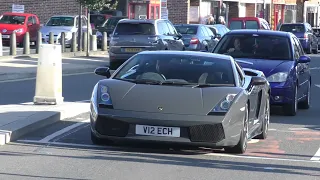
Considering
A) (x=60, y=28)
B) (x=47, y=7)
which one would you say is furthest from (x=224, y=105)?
(x=47, y=7)

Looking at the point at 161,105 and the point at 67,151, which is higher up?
the point at 161,105

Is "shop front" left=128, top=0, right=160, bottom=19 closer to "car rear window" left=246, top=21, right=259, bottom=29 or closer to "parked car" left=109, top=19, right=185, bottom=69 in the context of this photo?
"car rear window" left=246, top=21, right=259, bottom=29

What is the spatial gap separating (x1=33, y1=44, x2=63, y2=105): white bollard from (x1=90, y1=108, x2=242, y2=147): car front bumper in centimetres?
446

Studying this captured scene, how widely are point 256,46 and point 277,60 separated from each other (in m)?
0.63

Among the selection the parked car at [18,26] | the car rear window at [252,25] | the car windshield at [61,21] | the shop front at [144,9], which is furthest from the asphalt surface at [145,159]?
the shop front at [144,9]

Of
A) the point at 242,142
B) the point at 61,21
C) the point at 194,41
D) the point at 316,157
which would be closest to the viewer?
the point at 242,142

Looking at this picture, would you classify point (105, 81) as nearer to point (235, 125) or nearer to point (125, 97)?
point (125, 97)

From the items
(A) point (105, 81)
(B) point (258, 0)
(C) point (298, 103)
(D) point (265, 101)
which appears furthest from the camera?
(B) point (258, 0)

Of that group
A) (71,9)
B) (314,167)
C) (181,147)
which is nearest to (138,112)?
(181,147)

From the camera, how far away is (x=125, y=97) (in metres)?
9.61

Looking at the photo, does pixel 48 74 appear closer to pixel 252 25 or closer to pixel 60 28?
pixel 60 28

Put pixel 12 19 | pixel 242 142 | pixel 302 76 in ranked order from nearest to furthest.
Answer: pixel 242 142
pixel 302 76
pixel 12 19

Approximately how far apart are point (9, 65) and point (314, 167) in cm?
1674

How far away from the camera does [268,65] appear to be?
14570mm
